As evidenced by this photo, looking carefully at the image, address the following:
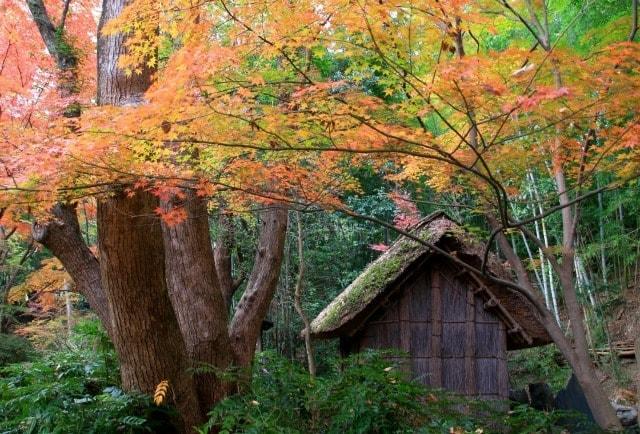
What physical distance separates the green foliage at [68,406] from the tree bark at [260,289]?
2.00 m

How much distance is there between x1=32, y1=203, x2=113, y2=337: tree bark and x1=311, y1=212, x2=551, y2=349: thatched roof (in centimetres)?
324

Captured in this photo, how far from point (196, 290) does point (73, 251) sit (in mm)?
1233

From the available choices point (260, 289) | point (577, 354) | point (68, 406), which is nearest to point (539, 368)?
point (260, 289)

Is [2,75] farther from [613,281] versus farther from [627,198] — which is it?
[613,281]

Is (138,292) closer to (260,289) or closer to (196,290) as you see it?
(196,290)

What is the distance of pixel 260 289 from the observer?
22.4 feet

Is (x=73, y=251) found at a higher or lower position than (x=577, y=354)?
higher

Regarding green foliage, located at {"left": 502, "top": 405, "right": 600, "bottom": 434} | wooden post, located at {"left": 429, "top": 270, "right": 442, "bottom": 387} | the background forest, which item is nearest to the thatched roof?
wooden post, located at {"left": 429, "top": 270, "right": 442, "bottom": 387}

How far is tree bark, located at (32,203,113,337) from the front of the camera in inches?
210

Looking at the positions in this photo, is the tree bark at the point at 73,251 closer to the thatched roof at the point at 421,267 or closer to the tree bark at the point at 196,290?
the tree bark at the point at 196,290

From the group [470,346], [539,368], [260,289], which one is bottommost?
[539,368]

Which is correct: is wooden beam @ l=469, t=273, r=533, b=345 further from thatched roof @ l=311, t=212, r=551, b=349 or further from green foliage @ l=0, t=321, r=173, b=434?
green foliage @ l=0, t=321, r=173, b=434

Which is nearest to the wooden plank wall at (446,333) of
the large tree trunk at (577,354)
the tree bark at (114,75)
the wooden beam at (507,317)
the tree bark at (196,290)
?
the wooden beam at (507,317)

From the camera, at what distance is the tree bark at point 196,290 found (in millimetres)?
5137
